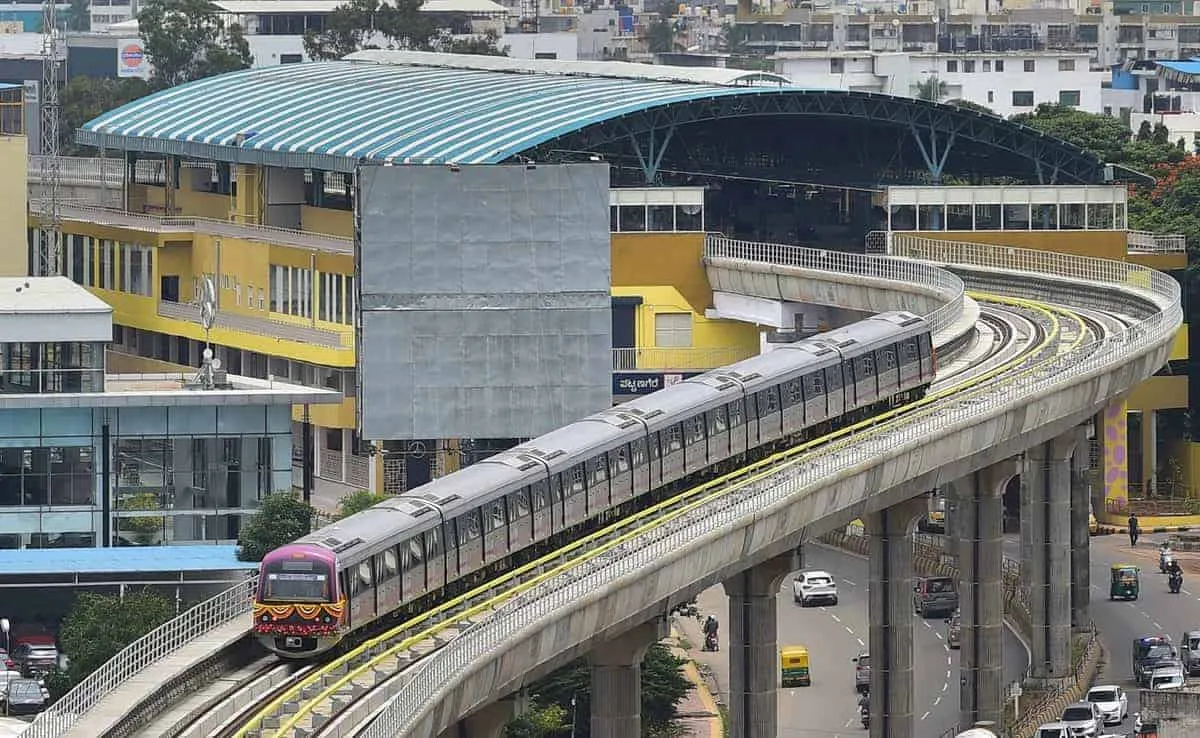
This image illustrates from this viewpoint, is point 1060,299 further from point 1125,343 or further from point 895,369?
point 895,369

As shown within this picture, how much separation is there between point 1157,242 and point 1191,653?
37.6 meters

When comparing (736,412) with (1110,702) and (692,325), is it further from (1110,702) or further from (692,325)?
(692,325)

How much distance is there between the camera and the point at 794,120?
425 ft

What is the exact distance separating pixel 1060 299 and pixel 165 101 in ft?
176

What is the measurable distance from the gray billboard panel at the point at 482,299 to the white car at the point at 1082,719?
55.8 ft

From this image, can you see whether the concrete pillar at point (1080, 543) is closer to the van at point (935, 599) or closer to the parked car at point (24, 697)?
the van at point (935, 599)

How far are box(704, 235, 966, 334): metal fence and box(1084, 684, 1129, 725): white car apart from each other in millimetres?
14131

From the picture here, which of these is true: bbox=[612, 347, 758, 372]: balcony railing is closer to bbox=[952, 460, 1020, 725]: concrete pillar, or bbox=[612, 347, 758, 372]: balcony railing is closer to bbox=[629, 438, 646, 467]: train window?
bbox=[952, 460, 1020, 725]: concrete pillar

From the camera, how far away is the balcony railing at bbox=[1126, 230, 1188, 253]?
429 ft

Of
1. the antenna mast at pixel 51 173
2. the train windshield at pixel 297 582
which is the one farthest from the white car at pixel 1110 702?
the antenna mast at pixel 51 173

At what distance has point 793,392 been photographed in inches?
3273

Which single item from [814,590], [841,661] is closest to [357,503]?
[841,661]

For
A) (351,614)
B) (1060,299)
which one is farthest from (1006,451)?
(351,614)

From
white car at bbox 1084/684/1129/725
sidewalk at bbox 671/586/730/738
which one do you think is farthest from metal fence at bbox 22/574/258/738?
white car at bbox 1084/684/1129/725
